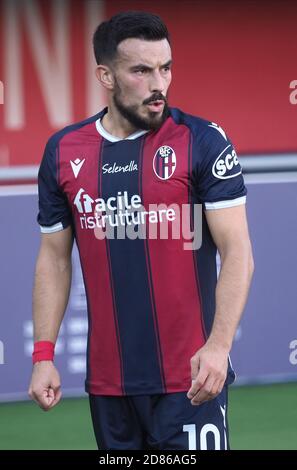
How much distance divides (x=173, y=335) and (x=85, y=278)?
34cm

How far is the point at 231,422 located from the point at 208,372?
3.07 metres

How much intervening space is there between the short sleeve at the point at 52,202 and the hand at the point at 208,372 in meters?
0.70

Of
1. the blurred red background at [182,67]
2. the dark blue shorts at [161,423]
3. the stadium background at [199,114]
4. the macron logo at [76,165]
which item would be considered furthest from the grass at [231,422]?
the macron logo at [76,165]

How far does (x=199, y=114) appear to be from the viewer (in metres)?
7.11

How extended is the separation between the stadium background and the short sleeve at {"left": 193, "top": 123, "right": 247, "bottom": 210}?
291cm

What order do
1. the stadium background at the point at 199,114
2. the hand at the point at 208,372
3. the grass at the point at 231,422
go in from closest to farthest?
the hand at the point at 208,372, the grass at the point at 231,422, the stadium background at the point at 199,114

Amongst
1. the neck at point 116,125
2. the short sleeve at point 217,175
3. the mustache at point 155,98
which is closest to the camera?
the short sleeve at point 217,175

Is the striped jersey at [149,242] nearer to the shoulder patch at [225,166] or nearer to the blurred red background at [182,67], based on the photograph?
the shoulder patch at [225,166]

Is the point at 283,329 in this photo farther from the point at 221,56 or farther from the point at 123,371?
the point at 123,371

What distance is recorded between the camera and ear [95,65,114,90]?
154 inches

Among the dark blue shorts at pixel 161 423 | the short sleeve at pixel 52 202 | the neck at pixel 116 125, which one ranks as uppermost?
the neck at pixel 116 125

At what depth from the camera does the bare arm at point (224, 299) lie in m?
3.54

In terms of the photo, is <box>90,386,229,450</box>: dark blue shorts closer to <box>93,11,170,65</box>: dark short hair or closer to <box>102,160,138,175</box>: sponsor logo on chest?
<box>102,160,138,175</box>: sponsor logo on chest
